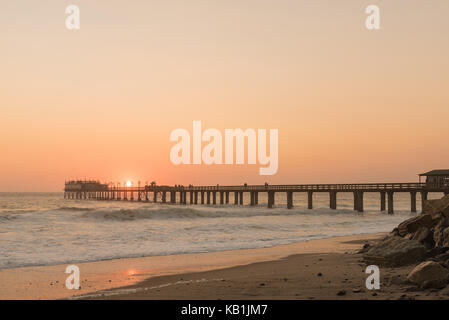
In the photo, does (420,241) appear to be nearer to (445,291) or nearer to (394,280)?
(394,280)

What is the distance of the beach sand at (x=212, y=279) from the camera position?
8.30m

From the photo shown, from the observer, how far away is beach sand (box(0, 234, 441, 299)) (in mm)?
8305

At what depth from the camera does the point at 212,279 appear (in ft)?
35.2

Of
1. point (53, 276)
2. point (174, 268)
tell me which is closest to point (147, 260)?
point (174, 268)

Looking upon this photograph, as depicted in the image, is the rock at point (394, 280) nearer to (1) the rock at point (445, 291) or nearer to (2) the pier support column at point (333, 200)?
(1) the rock at point (445, 291)

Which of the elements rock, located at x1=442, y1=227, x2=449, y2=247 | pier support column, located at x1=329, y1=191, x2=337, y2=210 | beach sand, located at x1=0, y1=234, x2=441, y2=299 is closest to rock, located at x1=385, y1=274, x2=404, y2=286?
beach sand, located at x1=0, y1=234, x2=441, y2=299

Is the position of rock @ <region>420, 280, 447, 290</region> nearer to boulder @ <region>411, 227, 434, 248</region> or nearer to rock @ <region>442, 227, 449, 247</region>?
rock @ <region>442, 227, 449, 247</region>

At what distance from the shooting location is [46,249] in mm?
17547

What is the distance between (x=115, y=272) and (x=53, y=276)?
5.14 ft

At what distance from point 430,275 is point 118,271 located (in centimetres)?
806

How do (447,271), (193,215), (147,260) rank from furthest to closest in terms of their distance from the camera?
(193,215)
(147,260)
(447,271)
